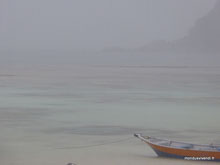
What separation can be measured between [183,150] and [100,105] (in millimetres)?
1134

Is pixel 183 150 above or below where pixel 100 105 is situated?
below

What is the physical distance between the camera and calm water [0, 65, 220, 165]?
18.4 ft

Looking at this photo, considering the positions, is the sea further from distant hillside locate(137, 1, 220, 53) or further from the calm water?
distant hillside locate(137, 1, 220, 53)

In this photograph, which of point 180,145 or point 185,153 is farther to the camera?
point 180,145

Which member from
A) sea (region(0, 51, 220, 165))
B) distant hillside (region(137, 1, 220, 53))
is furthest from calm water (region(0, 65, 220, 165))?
distant hillside (region(137, 1, 220, 53))

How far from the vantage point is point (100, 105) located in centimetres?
604

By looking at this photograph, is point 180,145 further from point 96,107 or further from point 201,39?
point 201,39

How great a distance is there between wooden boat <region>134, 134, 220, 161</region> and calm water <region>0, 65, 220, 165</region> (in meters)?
0.31

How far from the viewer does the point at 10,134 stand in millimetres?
5723

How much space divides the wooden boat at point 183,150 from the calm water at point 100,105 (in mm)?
310

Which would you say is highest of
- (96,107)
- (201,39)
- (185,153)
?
(201,39)

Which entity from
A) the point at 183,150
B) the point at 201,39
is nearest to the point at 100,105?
the point at 201,39

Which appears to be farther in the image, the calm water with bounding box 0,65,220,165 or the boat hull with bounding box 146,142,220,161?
the calm water with bounding box 0,65,220,165

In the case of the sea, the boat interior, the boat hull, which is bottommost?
the boat hull
